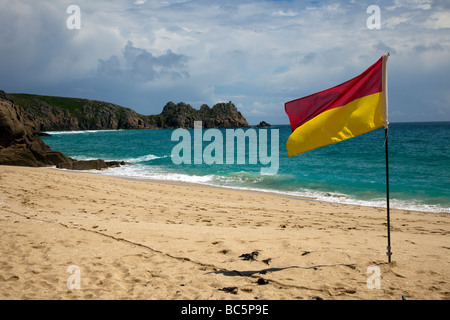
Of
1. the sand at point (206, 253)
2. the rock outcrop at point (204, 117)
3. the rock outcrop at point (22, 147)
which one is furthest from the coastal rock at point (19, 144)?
the rock outcrop at point (204, 117)

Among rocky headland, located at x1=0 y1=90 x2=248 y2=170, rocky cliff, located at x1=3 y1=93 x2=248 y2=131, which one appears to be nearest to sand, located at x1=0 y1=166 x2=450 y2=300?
rocky headland, located at x1=0 y1=90 x2=248 y2=170

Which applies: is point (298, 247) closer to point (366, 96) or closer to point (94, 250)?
point (366, 96)

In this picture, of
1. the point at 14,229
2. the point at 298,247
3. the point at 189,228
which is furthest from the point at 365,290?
the point at 14,229

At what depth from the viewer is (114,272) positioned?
503 centimetres

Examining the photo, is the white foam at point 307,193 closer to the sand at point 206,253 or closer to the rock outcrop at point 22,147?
the sand at point 206,253

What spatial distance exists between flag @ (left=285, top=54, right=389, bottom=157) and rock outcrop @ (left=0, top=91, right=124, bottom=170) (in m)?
23.0

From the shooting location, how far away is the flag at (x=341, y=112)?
17.2 ft

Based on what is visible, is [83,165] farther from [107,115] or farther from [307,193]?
[107,115]

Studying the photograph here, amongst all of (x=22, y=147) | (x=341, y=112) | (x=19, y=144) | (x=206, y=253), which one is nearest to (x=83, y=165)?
(x=22, y=147)

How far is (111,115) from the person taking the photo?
17462 cm

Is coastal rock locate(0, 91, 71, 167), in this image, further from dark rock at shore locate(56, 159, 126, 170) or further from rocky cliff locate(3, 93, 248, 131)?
rocky cliff locate(3, 93, 248, 131)

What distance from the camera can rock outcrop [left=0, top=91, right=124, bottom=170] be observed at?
22.0 metres
